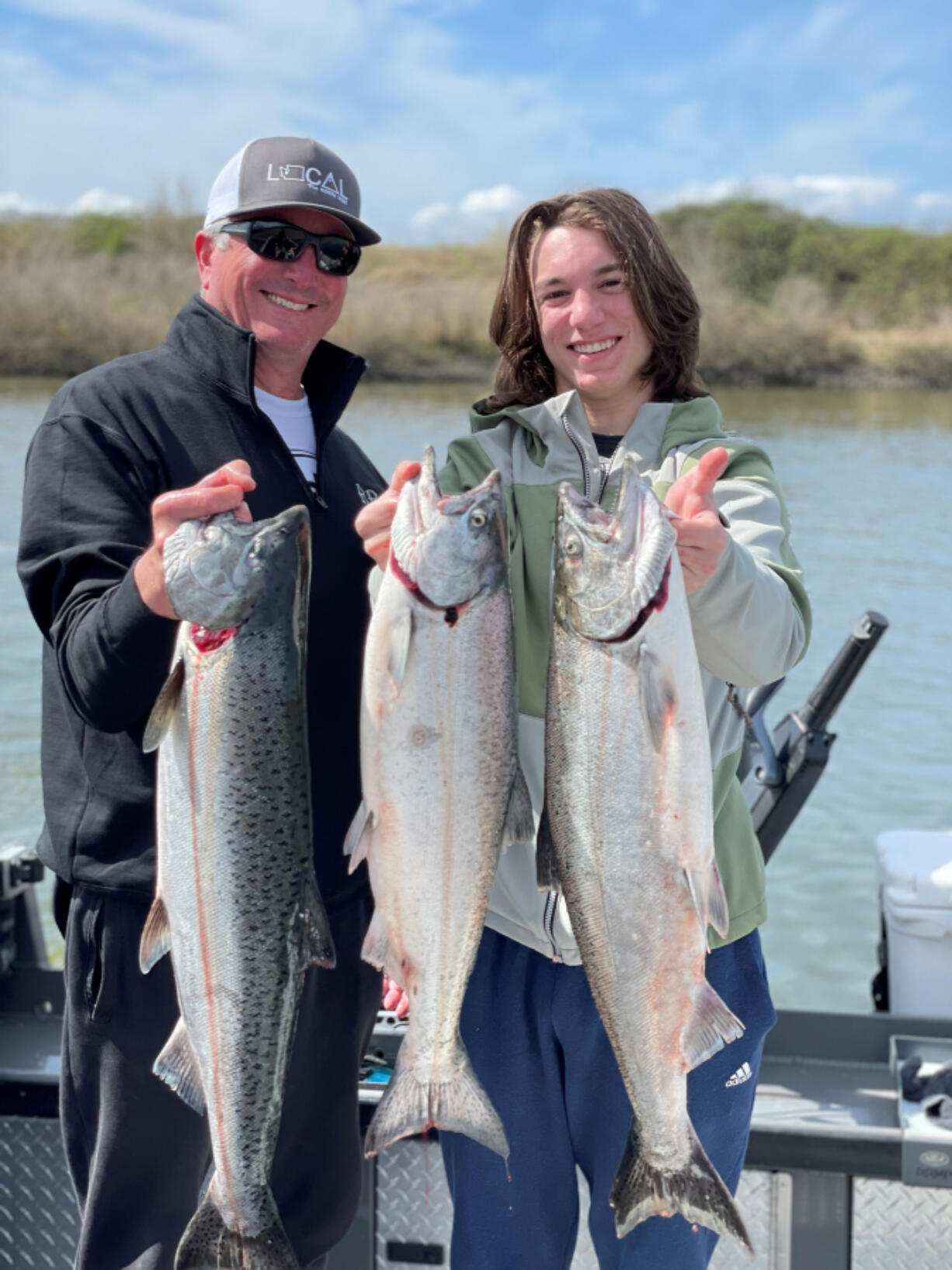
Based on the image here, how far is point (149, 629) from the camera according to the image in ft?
6.18

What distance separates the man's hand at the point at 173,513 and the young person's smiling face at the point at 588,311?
794 millimetres

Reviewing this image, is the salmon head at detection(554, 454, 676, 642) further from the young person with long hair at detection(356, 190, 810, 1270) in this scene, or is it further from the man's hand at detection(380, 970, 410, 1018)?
the man's hand at detection(380, 970, 410, 1018)

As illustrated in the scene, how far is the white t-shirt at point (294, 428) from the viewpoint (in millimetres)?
2643

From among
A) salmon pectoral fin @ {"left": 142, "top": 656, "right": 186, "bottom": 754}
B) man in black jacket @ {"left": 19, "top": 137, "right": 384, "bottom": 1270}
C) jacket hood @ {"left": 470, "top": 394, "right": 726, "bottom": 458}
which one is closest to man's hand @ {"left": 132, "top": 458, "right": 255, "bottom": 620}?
salmon pectoral fin @ {"left": 142, "top": 656, "right": 186, "bottom": 754}

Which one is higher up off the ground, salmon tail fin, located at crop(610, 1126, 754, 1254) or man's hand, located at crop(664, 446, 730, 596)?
man's hand, located at crop(664, 446, 730, 596)

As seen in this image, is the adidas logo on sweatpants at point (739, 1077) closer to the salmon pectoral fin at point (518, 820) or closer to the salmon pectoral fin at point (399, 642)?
the salmon pectoral fin at point (518, 820)

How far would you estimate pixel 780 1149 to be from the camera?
115 inches

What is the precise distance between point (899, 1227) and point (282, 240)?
9.63 ft

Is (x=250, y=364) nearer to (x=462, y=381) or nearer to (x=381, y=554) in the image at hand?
(x=381, y=554)

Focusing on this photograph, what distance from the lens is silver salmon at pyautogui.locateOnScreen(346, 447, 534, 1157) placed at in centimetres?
189

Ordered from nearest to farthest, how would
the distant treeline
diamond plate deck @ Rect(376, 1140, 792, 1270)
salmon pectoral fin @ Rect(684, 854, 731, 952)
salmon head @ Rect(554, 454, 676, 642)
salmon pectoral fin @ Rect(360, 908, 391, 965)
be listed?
salmon head @ Rect(554, 454, 676, 642) < salmon pectoral fin @ Rect(684, 854, 731, 952) < salmon pectoral fin @ Rect(360, 908, 391, 965) < diamond plate deck @ Rect(376, 1140, 792, 1270) < the distant treeline

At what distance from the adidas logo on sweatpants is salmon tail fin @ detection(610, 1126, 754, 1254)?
0.82ft

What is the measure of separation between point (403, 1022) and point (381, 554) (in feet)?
6.46

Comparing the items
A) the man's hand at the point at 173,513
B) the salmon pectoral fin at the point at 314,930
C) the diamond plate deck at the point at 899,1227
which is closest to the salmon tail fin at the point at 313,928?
the salmon pectoral fin at the point at 314,930
